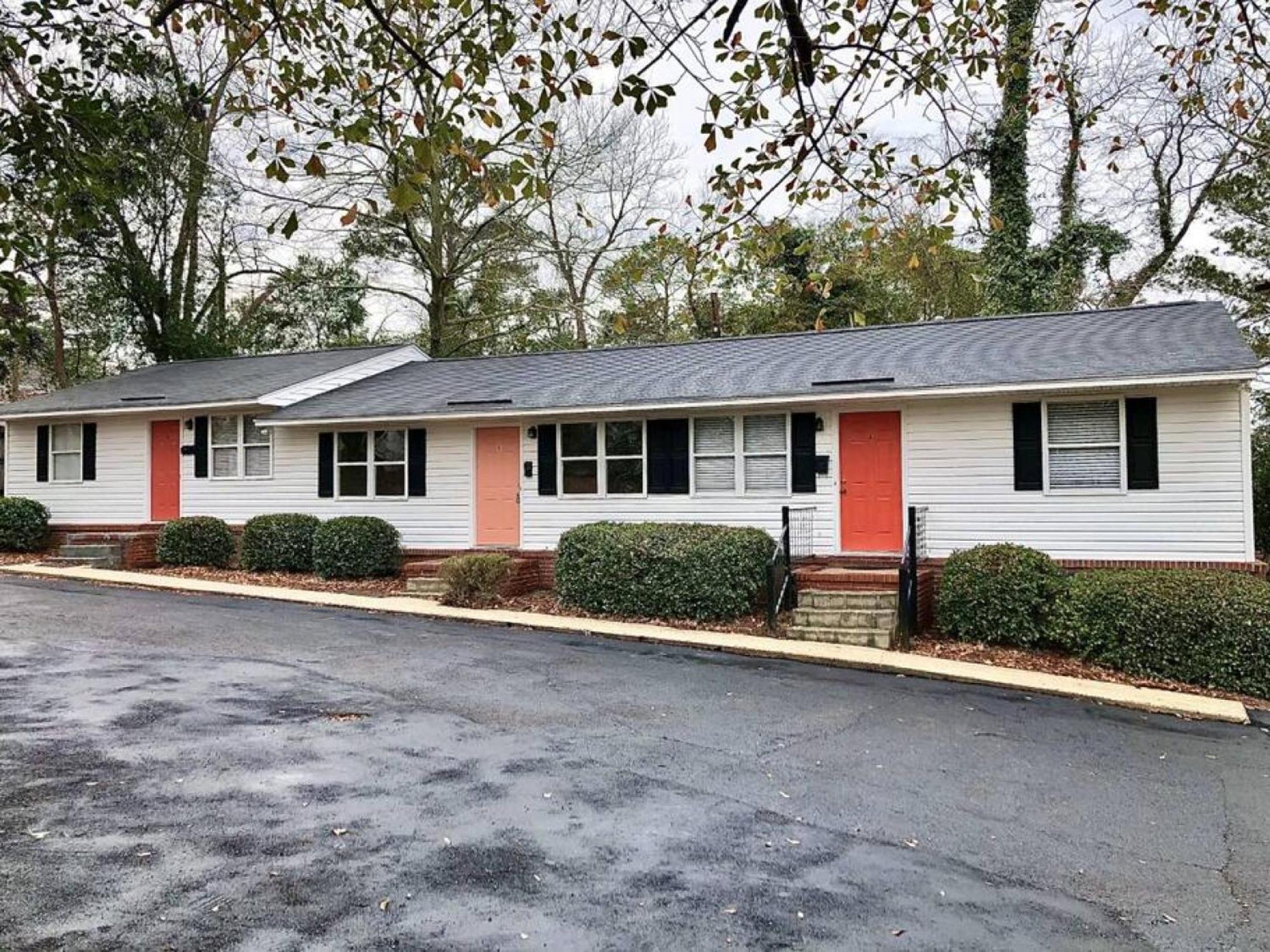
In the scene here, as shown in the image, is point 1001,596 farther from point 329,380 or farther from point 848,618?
point 329,380

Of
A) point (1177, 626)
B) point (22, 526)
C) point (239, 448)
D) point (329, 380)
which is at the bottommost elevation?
point (1177, 626)

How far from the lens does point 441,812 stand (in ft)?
14.3

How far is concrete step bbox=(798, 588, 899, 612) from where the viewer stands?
10.1 m

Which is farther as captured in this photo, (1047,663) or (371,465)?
(371,465)

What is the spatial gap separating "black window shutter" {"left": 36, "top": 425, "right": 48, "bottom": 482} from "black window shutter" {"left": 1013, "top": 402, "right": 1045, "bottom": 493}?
18.1 m

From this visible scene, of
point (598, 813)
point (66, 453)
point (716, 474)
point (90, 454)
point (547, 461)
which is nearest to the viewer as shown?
point (598, 813)

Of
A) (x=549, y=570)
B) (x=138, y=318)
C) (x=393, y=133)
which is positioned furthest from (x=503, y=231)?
(x=393, y=133)

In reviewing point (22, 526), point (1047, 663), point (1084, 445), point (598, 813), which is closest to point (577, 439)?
point (1084, 445)

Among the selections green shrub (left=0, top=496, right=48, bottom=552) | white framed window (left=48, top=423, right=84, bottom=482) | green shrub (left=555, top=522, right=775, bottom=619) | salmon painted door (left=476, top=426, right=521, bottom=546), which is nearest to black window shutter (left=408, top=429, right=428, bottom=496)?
salmon painted door (left=476, top=426, right=521, bottom=546)

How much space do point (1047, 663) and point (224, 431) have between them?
1427cm

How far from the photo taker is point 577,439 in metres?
13.5

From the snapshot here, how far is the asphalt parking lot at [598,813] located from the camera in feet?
10.9

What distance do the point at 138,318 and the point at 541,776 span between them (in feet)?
81.6

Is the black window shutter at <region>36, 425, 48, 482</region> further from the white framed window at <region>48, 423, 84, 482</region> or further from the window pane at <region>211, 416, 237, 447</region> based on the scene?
the window pane at <region>211, 416, 237, 447</region>
